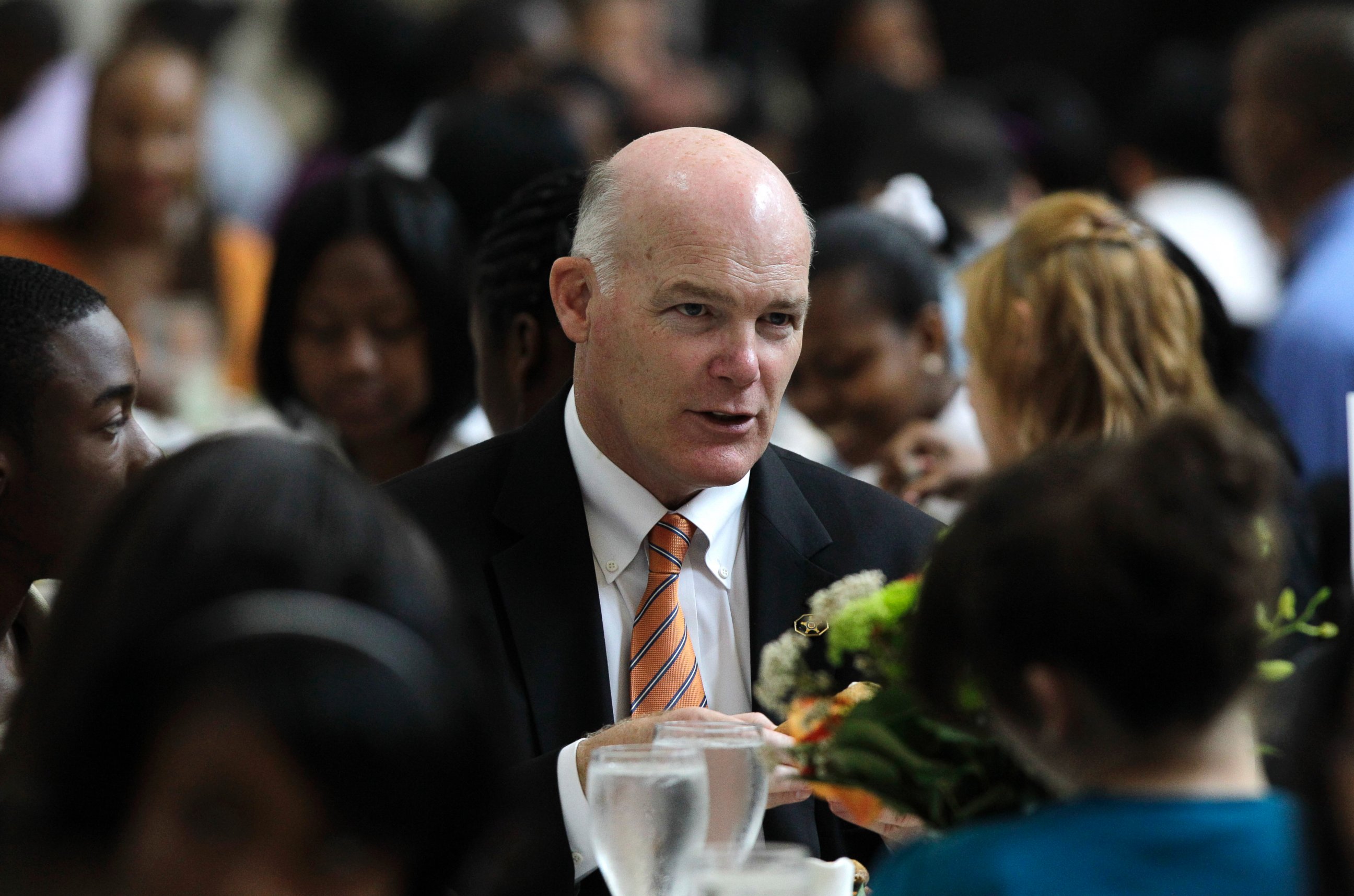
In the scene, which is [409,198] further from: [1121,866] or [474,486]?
[1121,866]

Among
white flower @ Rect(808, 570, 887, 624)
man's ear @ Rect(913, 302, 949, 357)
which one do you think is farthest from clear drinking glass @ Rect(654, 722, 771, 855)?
man's ear @ Rect(913, 302, 949, 357)

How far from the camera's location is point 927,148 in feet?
19.4

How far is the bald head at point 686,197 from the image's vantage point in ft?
8.31

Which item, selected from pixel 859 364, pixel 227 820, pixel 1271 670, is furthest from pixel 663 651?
pixel 859 364

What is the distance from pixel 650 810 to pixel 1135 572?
634mm

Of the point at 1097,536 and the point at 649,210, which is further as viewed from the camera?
the point at 649,210

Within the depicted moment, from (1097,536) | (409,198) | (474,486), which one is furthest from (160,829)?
(409,198)

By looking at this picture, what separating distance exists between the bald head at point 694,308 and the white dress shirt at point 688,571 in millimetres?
43

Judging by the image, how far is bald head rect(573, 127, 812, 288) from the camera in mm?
2533

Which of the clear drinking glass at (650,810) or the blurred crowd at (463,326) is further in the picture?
the clear drinking glass at (650,810)

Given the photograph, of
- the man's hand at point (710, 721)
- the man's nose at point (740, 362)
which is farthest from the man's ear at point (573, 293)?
the man's hand at point (710, 721)

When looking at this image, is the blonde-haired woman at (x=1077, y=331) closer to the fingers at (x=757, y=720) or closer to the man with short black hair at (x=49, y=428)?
the fingers at (x=757, y=720)

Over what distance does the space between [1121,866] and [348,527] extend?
657mm

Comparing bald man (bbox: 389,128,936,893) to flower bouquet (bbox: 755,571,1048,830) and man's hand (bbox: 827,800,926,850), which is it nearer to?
man's hand (bbox: 827,800,926,850)
